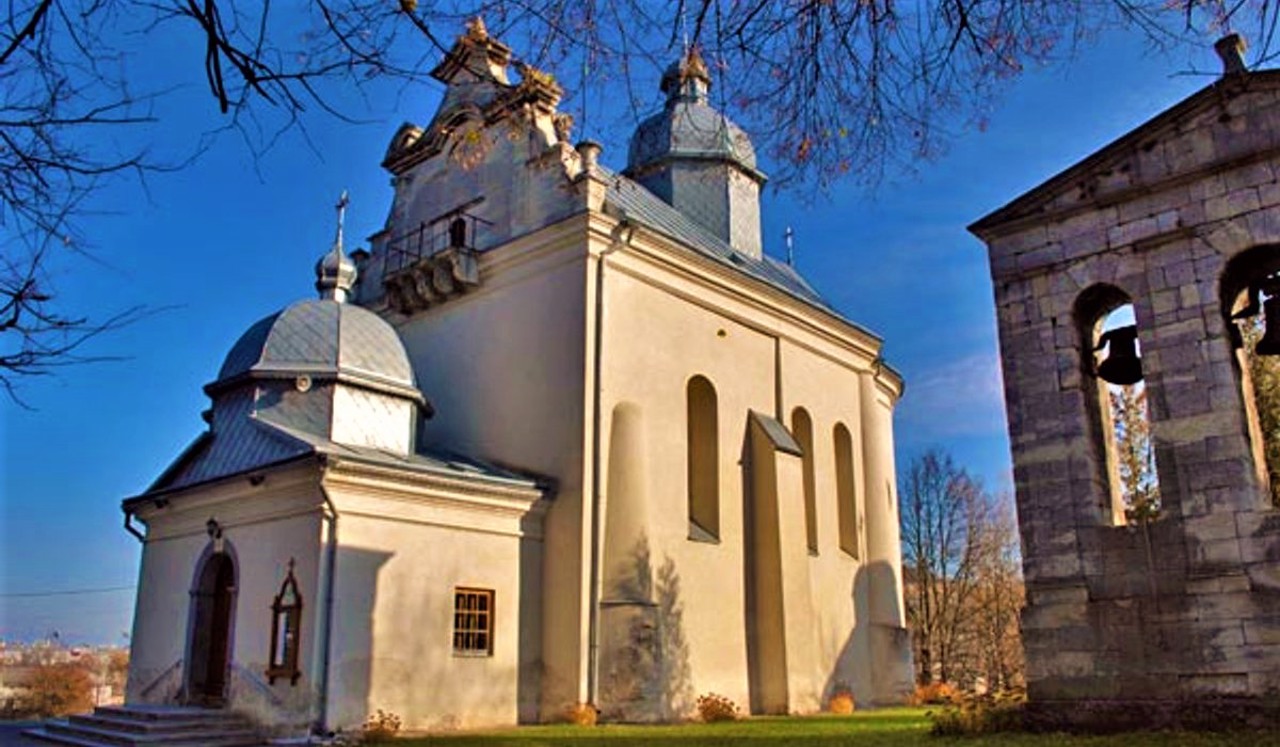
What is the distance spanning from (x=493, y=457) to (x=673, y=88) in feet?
47.7

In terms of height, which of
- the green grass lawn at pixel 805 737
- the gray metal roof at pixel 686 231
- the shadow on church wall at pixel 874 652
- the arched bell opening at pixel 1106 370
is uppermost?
the gray metal roof at pixel 686 231

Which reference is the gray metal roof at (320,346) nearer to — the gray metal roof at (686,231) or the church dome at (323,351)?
the church dome at (323,351)

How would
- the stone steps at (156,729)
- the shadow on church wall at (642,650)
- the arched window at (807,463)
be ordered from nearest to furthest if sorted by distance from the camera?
the stone steps at (156,729)
the shadow on church wall at (642,650)
the arched window at (807,463)

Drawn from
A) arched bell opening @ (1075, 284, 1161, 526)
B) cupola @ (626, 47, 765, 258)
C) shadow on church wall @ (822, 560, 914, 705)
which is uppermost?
cupola @ (626, 47, 765, 258)

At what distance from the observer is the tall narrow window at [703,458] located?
2172cm

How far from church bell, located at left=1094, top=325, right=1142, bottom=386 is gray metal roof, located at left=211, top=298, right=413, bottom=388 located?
43.1ft

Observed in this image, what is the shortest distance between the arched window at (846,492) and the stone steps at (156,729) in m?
15.4

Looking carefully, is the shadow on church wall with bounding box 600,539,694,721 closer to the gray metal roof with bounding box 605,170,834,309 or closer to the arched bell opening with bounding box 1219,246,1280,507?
the gray metal roof with bounding box 605,170,834,309

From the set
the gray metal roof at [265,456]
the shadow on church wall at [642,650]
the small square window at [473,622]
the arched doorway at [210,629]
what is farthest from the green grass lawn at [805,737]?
the arched doorway at [210,629]

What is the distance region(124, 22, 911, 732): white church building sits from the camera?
1697 cm

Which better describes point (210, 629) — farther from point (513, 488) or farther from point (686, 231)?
point (686, 231)

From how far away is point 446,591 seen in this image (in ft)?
58.1

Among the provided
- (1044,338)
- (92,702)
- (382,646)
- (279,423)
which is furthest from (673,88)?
(92,702)

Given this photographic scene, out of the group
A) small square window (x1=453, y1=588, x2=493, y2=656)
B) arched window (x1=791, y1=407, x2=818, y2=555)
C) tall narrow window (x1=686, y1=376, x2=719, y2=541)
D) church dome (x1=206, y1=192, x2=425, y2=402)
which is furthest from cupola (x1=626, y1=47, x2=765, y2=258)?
small square window (x1=453, y1=588, x2=493, y2=656)
